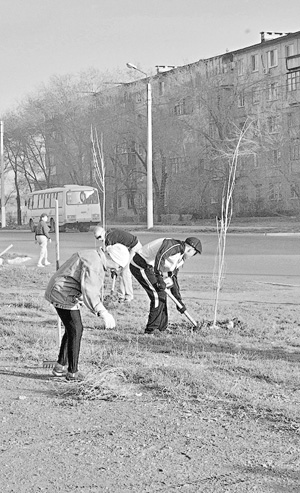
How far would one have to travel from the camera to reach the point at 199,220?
51469 millimetres

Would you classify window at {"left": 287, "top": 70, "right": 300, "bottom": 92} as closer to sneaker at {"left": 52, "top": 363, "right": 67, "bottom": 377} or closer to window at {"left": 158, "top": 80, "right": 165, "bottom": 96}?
window at {"left": 158, "top": 80, "right": 165, "bottom": 96}

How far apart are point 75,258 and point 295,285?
34.2 feet

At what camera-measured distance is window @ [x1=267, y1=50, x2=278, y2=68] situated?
200 feet

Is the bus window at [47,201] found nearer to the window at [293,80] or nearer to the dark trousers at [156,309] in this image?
the window at [293,80]

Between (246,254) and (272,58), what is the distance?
39.7m

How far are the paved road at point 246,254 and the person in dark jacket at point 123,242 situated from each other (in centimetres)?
501

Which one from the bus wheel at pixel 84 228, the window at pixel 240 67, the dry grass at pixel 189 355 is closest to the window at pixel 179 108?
the window at pixel 240 67

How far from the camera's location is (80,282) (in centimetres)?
692

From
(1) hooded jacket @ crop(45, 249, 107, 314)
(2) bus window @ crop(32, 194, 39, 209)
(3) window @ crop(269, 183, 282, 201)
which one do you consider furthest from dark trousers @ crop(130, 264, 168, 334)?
(3) window @ crop(269, 183, 282, 201)

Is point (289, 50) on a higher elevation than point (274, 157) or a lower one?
higher

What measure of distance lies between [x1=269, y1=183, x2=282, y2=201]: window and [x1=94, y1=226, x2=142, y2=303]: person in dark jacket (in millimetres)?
38709

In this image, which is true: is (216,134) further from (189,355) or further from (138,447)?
(138,447)

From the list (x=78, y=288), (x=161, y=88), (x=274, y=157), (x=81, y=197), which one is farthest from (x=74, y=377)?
(x=161, y=88)

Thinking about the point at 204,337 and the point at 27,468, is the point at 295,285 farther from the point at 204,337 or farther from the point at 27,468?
the point at 27,468
